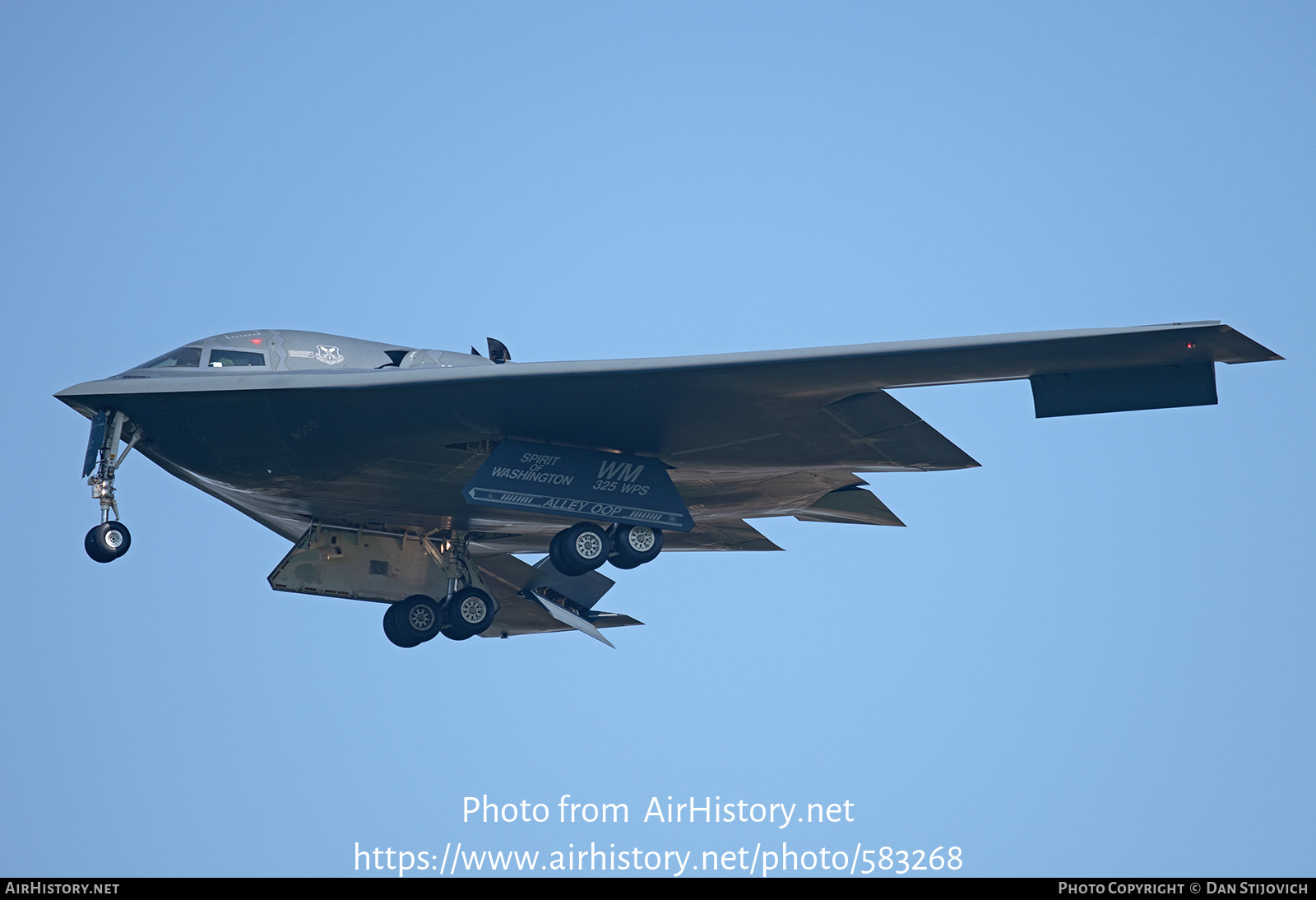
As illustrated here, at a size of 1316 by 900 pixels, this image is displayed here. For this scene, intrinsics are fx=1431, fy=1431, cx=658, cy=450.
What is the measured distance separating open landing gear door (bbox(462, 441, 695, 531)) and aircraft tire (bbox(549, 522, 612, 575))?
0.69 ft

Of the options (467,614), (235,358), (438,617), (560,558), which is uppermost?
(235,358)

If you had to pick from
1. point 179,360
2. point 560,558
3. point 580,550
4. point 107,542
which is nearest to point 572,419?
point 580,550

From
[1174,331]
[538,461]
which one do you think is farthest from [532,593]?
[1174,331]

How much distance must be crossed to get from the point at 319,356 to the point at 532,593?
723cm

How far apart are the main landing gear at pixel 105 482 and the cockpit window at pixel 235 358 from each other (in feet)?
4.22

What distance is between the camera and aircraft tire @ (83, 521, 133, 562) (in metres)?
16.9

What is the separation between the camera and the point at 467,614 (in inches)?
872

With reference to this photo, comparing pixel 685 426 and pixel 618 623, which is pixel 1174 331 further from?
pixel 618 623

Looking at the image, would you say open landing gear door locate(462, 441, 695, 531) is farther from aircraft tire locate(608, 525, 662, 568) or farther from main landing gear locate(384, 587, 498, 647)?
main landing gear locate(384, 587, 498, 647)

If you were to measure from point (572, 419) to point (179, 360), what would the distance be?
491cm

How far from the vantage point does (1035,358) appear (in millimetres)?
15250

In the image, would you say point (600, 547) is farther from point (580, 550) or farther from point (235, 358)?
point (235, 358)

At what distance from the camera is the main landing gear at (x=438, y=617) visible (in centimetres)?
2184
